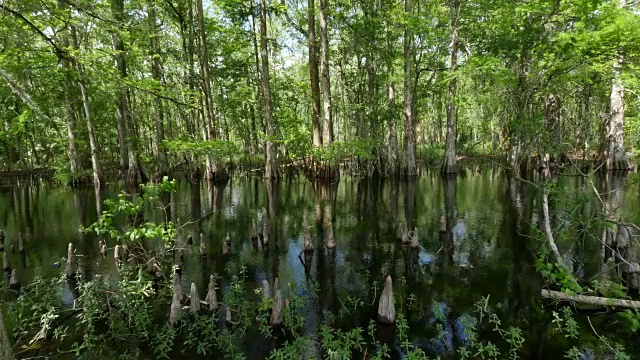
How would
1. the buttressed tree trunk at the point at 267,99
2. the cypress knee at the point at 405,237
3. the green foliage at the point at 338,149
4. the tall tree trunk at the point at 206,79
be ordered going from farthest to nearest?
1. the buttressed tree trunk at the point at 267,99
2. the tall tree trunk at the point at 206,79
3. the green foliage at the point at 338,149
4. the cypress knee at the point at 405,237

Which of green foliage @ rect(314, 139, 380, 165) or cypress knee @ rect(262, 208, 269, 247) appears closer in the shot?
cypress knee @ rect(262, 208, 269, 247)

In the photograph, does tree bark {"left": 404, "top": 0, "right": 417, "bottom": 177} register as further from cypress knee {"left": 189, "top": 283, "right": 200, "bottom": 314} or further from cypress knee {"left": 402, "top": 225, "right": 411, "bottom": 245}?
cypress knee {"left": 189, "top": 283, "right": 200, "bottom": 314}

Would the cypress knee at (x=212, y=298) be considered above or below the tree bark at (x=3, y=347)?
below

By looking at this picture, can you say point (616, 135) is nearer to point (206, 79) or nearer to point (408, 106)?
point (408, 106)

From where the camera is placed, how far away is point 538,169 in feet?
72.1

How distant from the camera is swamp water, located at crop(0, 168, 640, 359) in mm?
5504

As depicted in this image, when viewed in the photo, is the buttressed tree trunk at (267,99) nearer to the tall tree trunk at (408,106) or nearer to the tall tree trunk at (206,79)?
the tall tree trunk at (206,79)

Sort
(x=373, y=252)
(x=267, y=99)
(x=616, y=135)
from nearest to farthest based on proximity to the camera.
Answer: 1. (x=373, y=252)
2. (x=616, y=135)
3. (x=267, y=99)

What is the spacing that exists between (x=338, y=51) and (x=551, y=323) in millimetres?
22458

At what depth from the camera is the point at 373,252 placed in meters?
8.52

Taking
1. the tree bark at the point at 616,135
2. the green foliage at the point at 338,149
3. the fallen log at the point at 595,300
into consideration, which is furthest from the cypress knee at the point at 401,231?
the tree bark at the point at 616,135

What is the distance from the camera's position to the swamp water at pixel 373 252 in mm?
5504

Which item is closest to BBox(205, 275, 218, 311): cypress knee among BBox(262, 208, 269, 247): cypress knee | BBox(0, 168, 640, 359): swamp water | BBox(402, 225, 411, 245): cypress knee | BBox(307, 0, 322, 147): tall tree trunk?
BBox(0, 168, 640, 359): swamp water

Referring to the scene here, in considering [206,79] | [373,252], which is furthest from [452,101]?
[206,79]
